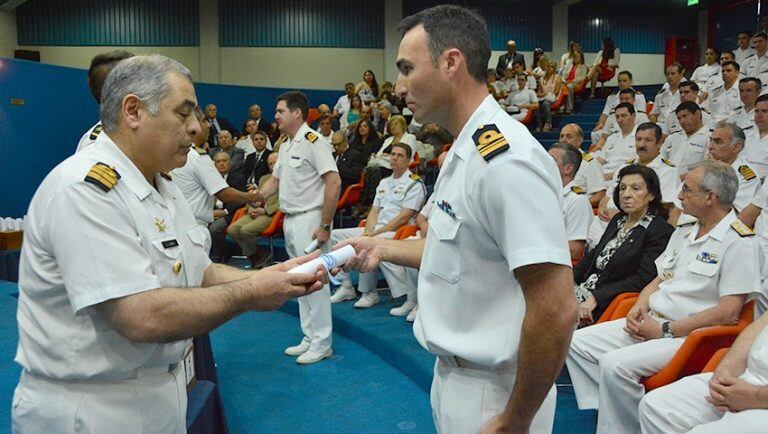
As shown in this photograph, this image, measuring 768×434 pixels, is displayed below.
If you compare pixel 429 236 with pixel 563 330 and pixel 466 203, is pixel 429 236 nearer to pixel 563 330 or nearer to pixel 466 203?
pixel 466 203

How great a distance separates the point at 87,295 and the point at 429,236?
698 millimetres

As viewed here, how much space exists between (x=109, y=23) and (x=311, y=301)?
11.3m

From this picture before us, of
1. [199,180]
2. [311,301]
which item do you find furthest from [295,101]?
[311,301]

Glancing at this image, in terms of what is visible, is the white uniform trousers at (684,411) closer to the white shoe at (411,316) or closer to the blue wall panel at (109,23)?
the white shoe at (411,316)

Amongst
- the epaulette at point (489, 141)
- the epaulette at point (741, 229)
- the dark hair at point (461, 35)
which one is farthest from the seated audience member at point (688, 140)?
the epaulette at point (489, 141)

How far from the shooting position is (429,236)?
1.50 metres

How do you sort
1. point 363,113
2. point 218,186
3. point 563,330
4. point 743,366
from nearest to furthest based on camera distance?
point 563,330 < point 743,366 < point 218,186 < point 363,113

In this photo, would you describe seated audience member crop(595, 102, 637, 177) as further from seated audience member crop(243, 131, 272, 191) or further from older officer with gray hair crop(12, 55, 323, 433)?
older officer with gray hair crop(12, 55, 323, 433)

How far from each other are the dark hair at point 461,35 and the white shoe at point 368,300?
402cm

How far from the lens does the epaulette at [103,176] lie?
4.53 ft

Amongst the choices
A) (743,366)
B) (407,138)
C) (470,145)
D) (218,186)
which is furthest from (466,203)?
(407,138)

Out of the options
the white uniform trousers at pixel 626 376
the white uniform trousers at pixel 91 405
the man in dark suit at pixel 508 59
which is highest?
the man in dark suit at pixel 508 59

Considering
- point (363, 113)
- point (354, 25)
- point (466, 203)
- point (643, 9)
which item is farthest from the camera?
point (643, 9)

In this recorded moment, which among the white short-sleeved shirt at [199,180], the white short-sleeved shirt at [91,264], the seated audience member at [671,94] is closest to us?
the white short-sleeved shirt at [91,264]
